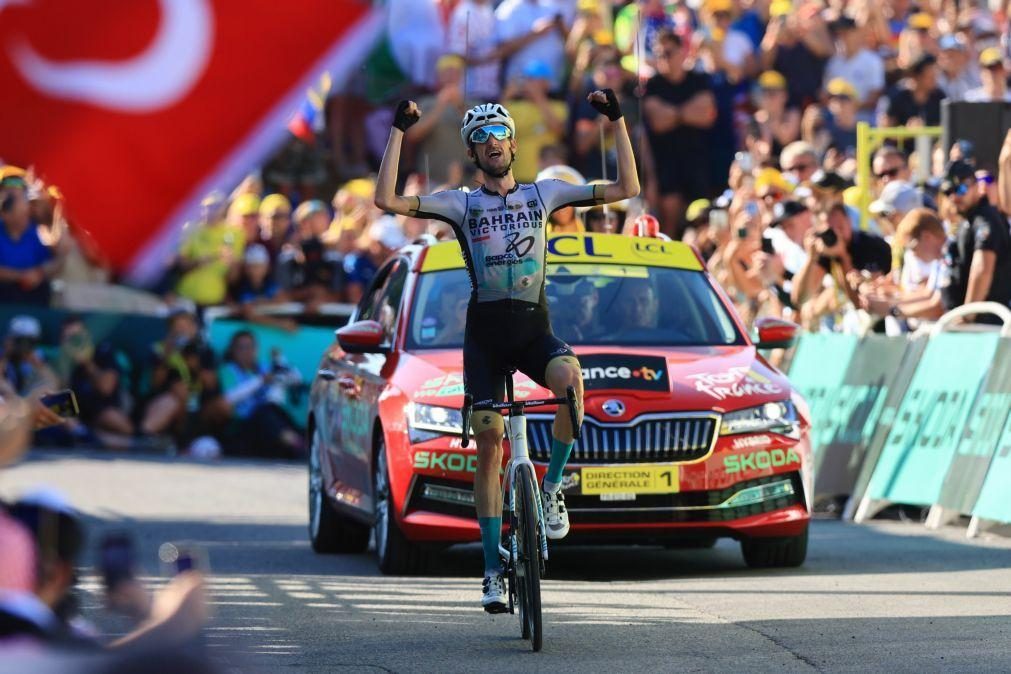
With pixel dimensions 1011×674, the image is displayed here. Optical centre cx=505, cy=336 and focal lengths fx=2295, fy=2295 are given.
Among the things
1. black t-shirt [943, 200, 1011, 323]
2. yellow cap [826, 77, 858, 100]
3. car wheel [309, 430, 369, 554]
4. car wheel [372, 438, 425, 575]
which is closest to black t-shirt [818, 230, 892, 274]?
black t-shirt [943, 200, 1011, 323]

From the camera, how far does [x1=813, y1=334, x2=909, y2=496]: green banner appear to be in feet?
51.0

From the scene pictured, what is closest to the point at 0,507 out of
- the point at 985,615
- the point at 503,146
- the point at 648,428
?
the point at 503,146

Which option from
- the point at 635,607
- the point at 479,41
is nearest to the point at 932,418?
the point at 635,607

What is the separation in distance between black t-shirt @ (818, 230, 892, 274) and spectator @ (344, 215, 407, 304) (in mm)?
7505

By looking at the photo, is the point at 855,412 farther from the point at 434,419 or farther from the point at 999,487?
Answer: the point at 434,419

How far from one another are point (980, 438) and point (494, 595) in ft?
18.4

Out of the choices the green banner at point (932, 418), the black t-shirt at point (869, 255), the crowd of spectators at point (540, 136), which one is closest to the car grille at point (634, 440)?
the green banner at point (932, 418)

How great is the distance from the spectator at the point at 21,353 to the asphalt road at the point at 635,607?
631 cm

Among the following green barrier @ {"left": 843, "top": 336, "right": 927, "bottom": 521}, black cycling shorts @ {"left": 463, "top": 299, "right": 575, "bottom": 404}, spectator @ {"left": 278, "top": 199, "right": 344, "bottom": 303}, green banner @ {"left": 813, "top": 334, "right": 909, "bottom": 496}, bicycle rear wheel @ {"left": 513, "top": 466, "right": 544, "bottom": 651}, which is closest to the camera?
bicycle rear wheel @ {"left": 513, "top": 466, "right": 544, "bottom": 651}

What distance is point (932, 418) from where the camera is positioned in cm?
1480

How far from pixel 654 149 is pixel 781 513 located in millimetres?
10285

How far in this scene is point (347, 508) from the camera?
13.0m

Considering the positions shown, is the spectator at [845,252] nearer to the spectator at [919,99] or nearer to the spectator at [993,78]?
the spectator at [993,78]

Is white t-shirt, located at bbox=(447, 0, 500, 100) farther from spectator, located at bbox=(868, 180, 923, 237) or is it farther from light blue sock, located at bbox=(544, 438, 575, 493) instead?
light blue sock, located at bbox=(544, 438, 575, 493)
